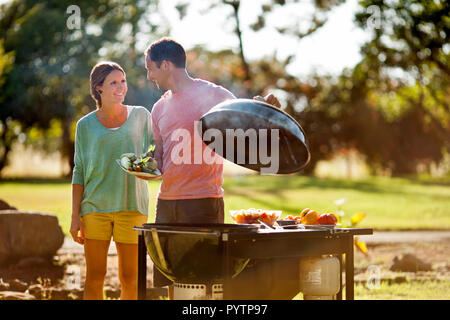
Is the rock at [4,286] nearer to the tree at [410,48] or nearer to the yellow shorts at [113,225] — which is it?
the yellow shorts at [113,225]

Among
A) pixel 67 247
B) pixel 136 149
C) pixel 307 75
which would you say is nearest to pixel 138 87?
pixel 307 75

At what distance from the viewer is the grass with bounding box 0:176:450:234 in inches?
678

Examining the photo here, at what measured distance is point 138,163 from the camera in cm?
458

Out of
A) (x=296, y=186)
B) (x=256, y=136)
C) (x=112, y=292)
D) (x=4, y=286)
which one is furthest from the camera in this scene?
(x=296, y=186)

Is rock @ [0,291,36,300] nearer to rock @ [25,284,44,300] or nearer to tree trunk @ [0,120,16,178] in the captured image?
rock @ [25,284,44,300]

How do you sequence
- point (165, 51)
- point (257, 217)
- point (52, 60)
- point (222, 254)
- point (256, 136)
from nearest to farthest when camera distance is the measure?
point (222, 254)
point (256, 136)
point (165, 51)
point (257, 217)
point (52, 60)

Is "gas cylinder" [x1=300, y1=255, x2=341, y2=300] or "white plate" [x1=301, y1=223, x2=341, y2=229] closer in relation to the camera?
"gas cylinder" [x1=300, y1=255, x2=341, y2=300]

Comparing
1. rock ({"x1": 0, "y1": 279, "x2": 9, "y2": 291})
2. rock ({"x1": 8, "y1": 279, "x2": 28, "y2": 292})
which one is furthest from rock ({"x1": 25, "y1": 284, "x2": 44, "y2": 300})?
rock ({"x1": 0, "y1": 279, "x2": 9, "y2": 291})

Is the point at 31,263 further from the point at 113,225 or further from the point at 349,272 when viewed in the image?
the point at 349,272

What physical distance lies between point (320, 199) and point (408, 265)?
11.9 meters

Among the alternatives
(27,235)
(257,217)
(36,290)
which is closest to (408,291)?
(257,217)

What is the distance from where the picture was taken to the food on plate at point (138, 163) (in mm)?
4570

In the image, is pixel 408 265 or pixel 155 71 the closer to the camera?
pixel 155 71

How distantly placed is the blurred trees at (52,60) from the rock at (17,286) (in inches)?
1021
